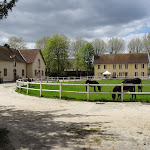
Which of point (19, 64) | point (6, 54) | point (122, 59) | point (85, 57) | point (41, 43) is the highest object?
point (41, 43)

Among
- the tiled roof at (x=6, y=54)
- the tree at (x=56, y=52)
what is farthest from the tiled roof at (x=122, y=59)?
the tiled roof at (x=6, y=54)

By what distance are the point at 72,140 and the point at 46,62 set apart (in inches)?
2232

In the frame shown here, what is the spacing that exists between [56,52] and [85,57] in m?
12.3

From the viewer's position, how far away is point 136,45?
71625 mm

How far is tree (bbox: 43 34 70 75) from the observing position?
58.8 m

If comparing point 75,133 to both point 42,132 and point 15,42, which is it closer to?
point 42,132

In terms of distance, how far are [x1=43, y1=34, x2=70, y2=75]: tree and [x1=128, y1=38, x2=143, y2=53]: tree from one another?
26926mm

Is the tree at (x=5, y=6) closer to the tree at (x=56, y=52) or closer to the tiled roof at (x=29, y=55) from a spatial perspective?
the tiled roof at (x=29, y=55)

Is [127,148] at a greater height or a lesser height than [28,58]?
lesser

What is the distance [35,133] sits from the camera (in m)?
5.23

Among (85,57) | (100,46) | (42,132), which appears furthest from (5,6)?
(100,46)

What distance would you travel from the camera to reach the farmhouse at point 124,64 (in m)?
57.8

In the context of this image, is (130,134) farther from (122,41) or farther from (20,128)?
(122,41)

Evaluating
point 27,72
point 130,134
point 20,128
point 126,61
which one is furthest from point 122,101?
point 126,61
